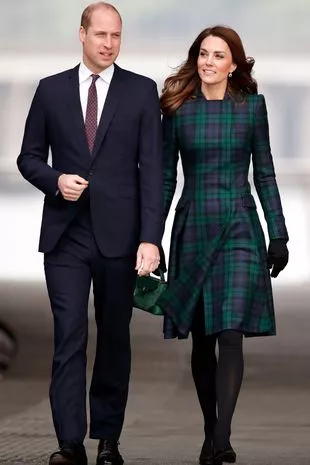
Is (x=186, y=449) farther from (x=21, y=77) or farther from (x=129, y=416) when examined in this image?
(x=21, y=77)

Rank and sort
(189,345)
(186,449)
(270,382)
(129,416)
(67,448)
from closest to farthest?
(67,448), (186,449), (129,416), (270,382), (189,345)

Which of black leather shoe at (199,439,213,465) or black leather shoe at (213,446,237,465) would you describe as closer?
black leather shoe at (213,446,237,465)

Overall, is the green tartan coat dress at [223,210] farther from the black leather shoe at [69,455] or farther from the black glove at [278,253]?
the black leather shoe at [69,455]

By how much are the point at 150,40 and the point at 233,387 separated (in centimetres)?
499

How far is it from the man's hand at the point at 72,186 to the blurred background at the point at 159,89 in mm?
4502

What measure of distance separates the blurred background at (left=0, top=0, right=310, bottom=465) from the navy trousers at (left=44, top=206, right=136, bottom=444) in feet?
13.7

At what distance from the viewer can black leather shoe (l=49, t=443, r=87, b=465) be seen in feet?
19.6

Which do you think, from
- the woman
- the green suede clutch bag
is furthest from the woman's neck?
the green suede clutch bag

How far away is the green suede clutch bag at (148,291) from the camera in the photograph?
632 cm

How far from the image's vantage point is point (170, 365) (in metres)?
10.1

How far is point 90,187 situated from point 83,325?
420 mm

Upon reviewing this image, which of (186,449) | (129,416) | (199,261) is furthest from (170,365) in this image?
(199,261)

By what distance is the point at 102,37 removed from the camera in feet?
19.8

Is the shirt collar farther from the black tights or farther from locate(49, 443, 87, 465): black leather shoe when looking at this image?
locate(49, 443, 87, 465): black leather shoe
